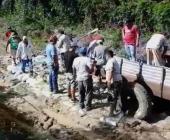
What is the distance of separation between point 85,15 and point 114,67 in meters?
11.6

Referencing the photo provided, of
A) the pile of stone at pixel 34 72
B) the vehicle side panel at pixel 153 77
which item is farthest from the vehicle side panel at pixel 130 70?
the pile of stone at pixel 34 72

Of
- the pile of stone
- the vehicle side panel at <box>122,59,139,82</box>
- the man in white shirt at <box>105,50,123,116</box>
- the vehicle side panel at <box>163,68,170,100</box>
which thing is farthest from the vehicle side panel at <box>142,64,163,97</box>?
the pile of stone

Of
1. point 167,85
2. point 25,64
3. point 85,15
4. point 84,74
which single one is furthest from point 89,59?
point 85,15

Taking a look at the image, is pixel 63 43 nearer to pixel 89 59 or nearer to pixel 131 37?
pixel 131 37

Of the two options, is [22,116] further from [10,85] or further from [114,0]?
[114,0]

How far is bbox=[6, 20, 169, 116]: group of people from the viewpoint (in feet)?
48.0

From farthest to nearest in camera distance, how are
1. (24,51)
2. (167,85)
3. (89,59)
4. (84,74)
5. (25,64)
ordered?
(25,64)
(24,51)
(89,59)
(84,74)
(167,85)

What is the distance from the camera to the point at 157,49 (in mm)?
15273

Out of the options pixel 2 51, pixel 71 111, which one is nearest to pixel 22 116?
pixel 71 111

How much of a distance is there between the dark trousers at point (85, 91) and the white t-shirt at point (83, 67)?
5.9 inches

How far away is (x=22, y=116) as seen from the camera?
15781 mm

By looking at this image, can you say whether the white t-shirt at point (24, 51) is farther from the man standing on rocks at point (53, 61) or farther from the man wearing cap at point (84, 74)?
the man wearing cap at point (84, 74)

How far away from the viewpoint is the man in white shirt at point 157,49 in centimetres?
1528

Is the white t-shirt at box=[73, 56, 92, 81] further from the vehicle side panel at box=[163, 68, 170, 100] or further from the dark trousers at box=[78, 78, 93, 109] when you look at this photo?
the vehicle side panel at box=[163, 68, 170, 100]
